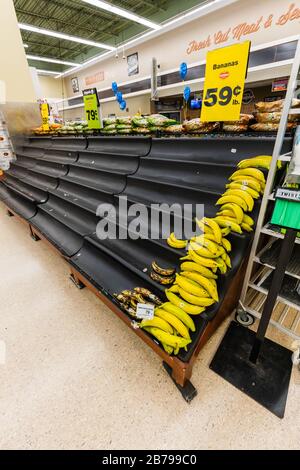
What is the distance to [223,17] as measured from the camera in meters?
5.72

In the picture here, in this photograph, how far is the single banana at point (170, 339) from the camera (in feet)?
3.98

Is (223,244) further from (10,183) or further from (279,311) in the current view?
(10,183)

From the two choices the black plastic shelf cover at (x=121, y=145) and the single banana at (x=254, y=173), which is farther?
the black plastic shelf cover at (x=121, y=145)

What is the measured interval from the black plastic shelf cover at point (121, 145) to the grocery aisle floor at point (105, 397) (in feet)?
6.48

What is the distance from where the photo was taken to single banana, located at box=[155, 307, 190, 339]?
126cm

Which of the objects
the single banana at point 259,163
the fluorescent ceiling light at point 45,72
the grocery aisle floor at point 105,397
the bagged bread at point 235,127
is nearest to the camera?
the grocery aisle floor at point 105,397

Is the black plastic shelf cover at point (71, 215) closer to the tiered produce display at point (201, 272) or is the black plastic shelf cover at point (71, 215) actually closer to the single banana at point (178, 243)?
the single banana at point (178, 243)

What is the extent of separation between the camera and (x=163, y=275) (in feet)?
5.36

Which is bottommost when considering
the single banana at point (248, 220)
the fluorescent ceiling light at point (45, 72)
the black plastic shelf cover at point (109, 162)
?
the single banana at point (248, 220)

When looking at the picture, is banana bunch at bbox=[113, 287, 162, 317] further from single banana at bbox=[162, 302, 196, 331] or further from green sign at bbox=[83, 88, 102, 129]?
green sign at bbox=[83, 88, 102, 129]

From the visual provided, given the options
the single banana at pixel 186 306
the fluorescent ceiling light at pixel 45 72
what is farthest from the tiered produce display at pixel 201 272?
the fluorescent ceiling light at pixel 45 72

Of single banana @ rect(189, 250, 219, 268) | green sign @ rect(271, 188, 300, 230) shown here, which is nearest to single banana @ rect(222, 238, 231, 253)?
single banana @ rect(189, 250, 219, 268)

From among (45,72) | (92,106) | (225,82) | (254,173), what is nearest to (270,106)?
(225,82)

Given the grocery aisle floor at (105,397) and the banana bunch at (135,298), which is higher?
the banana bunch at (135,298)
